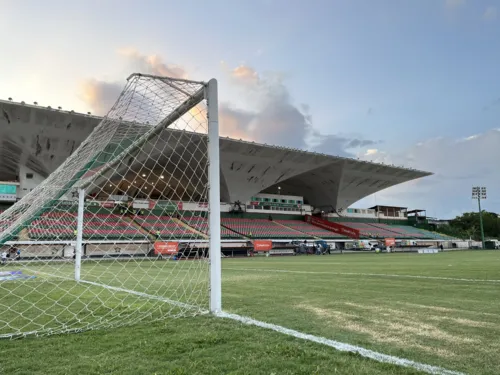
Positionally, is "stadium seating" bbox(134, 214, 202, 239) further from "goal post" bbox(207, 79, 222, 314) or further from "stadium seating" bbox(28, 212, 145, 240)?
"goal post" bbox(207, 79, 222, 314)

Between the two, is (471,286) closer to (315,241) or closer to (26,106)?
(26,106)

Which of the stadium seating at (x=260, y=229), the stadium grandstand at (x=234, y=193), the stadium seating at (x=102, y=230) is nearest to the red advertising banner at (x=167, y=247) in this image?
the stadium grandstand at (x=234, y=193)

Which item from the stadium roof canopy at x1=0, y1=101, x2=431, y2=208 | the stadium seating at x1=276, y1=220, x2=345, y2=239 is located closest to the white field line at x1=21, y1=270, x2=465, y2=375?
the stadium roof canopy at x1=0, y1=101, x2=431, y2=208

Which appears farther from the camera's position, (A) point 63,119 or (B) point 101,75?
(A) point 63,119

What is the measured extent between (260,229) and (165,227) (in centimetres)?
1492

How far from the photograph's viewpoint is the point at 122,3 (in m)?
9.71

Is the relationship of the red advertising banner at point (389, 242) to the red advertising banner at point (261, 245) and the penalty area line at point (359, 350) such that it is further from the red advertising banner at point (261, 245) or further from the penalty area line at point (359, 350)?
the penalty area line at point (359, 350)

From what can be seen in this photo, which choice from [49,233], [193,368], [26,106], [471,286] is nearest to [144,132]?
[193,368]

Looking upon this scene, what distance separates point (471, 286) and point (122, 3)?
10.9 m

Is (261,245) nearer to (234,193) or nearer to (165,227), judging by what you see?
(234,193)

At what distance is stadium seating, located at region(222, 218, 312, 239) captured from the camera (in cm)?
3841

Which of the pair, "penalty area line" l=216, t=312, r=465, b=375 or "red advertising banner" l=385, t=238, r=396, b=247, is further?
"red advertising banner" l=385, t=238, r=396, b=247

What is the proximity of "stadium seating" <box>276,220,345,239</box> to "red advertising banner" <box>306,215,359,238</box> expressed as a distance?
1.69 m

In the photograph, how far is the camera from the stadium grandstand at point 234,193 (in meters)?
24.1
